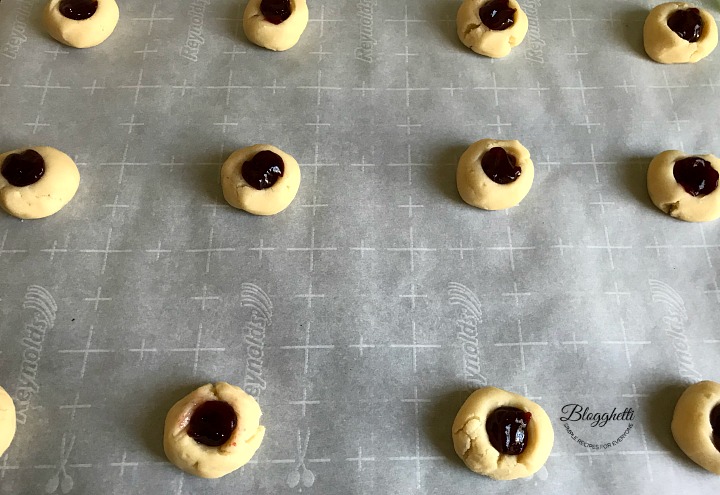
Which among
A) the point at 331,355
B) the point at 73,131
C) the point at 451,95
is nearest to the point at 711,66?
the point at 451,95

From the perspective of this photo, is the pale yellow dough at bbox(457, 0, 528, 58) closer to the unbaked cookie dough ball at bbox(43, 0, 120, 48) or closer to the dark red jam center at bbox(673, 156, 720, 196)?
the dark red jam center at bbox(673, 156, 720, 196)

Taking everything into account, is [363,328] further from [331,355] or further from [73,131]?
[73,131]

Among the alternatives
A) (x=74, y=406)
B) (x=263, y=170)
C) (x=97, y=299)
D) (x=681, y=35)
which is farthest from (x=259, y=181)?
(x=681, y=35)

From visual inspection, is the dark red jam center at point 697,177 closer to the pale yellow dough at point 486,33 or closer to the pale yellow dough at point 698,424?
the pale yellow dough at point 698,424

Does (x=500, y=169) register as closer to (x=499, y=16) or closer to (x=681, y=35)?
(x=499, y=16)

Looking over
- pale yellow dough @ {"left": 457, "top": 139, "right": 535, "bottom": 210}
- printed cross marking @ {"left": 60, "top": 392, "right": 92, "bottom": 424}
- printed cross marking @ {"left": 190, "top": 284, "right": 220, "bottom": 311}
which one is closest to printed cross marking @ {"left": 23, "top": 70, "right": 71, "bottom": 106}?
printed cross marking @ {"left": 190, "top": 284, "right": 220, "bottom": 311}
